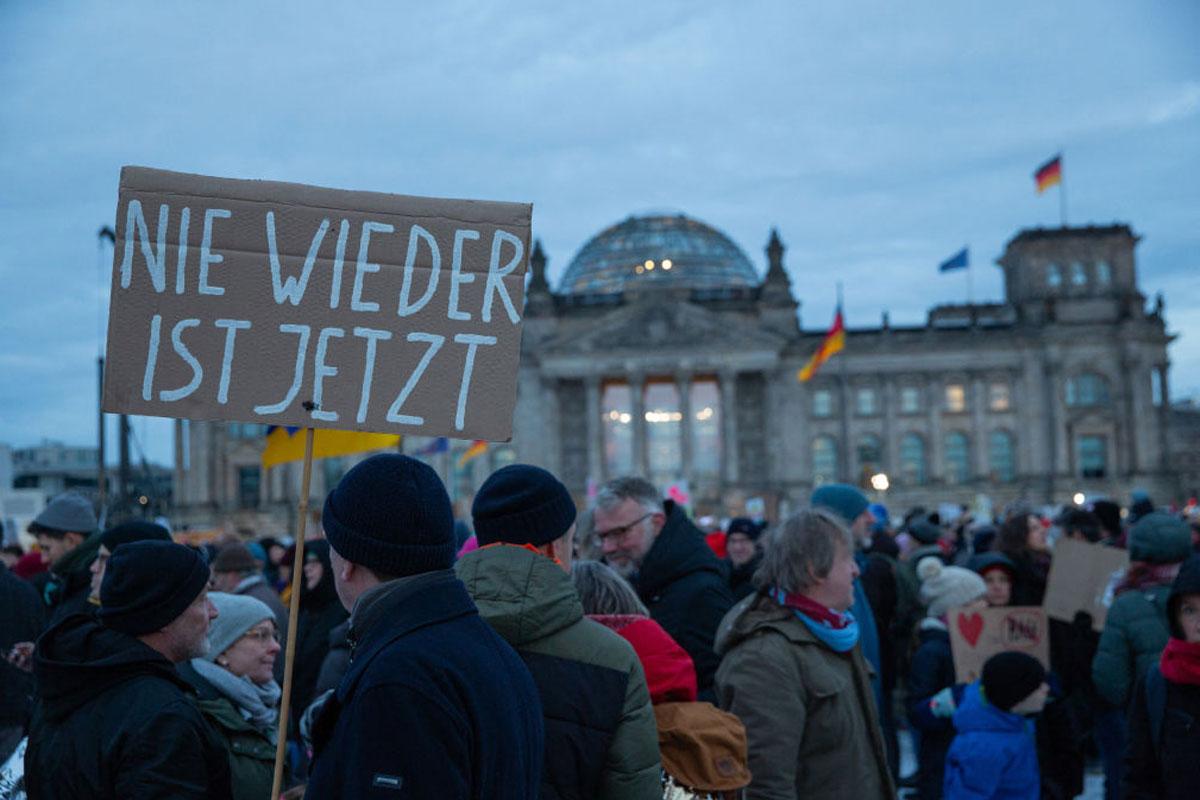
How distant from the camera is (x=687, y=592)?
583 cm

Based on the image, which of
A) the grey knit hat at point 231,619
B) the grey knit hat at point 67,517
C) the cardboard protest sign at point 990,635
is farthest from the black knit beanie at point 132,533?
the cardboard protest sign at point 990,635

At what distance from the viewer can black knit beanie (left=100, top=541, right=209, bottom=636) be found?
3.88 meters

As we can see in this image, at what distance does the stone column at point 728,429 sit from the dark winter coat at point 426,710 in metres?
56.9

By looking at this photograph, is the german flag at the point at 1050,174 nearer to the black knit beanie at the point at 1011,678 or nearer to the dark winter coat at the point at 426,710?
the black knit beanie at the point at 1011,678

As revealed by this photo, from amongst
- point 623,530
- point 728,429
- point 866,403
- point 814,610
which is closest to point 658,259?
point 728,429

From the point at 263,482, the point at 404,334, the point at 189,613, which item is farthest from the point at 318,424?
the point at 263,482

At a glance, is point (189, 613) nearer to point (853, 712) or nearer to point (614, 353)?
point (853, 712)

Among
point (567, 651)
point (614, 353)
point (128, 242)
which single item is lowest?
point (567, 651)

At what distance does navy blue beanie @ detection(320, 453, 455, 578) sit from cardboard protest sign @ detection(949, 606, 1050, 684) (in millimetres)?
5173

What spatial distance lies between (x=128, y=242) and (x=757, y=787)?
306cm

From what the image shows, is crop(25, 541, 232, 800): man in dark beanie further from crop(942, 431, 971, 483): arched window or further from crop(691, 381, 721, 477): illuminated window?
crop(942, 431, 971, 483): arched window

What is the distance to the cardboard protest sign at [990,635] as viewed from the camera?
737 cm

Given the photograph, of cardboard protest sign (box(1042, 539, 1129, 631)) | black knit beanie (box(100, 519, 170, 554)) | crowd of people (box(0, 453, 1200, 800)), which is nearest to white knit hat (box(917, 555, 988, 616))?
crowd of people (box(0, 453, 1200, 800))

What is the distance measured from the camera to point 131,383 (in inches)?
153
